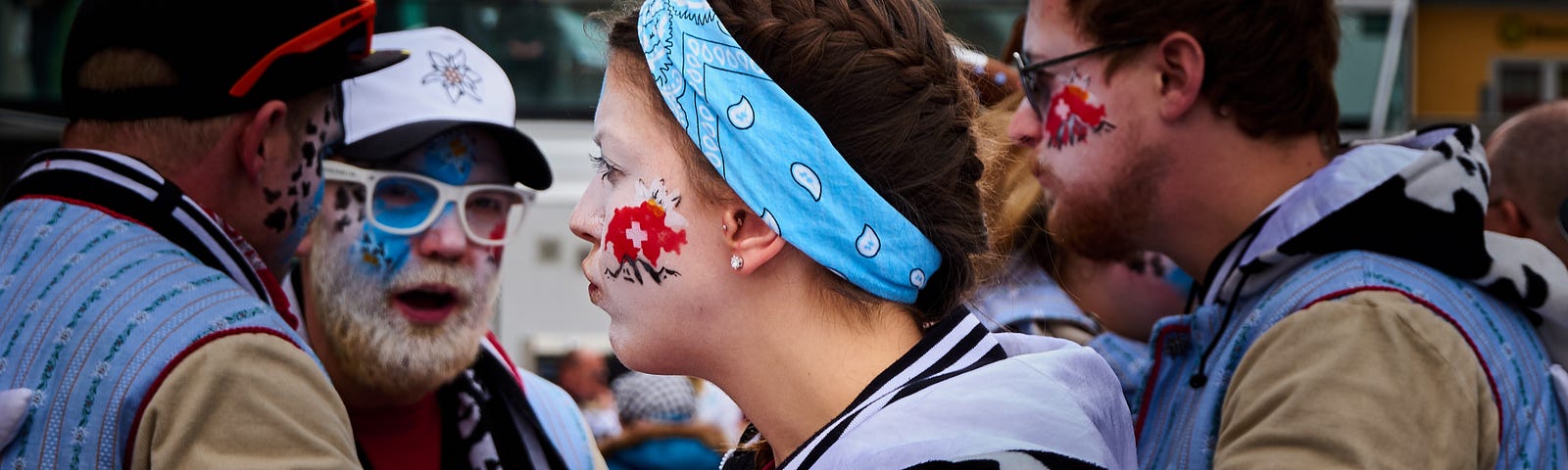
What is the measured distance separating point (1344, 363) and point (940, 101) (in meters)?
0.90

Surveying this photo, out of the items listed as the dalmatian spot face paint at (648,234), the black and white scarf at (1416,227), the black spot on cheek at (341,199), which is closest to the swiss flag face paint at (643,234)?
the dalmatian spot face paint at (648,234)

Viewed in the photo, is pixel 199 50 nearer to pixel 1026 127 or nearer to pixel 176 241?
pixel 176 241

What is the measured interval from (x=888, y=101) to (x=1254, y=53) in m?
1.44

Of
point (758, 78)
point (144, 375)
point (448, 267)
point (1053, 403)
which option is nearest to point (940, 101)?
point (758, 78)

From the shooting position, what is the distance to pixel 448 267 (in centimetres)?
361

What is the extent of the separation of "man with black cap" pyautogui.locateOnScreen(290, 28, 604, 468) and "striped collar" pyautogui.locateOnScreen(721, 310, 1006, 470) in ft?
5.48

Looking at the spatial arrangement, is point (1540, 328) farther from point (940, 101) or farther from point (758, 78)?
point (758, 78)

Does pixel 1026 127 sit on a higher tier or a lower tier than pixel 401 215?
higher

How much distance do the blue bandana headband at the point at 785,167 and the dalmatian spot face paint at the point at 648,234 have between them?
0.11 metres

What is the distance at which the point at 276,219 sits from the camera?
3.03m

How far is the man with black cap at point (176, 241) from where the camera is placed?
2389 mm

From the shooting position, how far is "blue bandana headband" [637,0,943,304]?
189cm

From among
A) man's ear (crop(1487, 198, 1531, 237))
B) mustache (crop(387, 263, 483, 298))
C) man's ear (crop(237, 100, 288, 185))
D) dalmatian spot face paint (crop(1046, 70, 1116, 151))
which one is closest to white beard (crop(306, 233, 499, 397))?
mustache (crop(387, 263, 483, 298))

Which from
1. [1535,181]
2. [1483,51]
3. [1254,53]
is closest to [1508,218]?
[1535,181]
